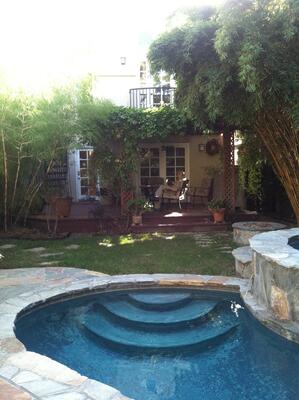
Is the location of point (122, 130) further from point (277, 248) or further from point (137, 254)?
point (277, 248)

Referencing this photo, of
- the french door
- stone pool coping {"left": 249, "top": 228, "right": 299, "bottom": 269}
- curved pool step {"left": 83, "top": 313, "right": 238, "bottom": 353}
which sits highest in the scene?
the french door

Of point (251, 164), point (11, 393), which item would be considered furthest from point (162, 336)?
Answer: point (251, 164)

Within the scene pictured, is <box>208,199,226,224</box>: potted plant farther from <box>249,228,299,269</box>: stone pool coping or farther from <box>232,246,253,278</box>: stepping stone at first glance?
<box>249,228,299,269</box>: stone pool coping

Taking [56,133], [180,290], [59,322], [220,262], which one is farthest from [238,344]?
[56,133]

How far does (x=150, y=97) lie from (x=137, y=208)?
489cm

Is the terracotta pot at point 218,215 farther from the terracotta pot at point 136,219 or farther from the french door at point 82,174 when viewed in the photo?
the french door at point 82,174

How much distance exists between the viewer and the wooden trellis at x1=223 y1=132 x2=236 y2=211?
11461 millimetres

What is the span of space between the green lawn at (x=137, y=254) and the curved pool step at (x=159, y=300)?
2.62 ft

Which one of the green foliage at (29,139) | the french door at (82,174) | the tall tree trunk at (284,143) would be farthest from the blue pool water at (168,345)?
the french door at (82,174)

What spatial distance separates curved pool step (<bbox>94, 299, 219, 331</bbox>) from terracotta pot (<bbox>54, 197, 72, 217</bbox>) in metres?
5.55

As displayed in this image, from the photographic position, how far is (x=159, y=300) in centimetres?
559

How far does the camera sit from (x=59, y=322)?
506 centimetres

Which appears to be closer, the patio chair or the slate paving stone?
the slate paving stone

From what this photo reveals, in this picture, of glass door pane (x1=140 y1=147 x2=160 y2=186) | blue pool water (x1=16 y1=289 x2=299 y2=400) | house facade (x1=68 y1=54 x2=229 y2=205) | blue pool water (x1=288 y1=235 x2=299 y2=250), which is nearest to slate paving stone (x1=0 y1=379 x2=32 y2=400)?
blue pool water (x1=16 y1=289 x2=299 y2=400)
